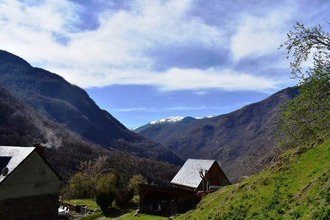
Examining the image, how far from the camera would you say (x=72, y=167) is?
132 m

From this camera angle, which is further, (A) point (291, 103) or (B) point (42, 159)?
(B) point (42, 159)

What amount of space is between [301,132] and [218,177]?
104ft

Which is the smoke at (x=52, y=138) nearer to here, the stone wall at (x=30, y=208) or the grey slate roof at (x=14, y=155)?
the grey slate roof at (x=14, y=155)

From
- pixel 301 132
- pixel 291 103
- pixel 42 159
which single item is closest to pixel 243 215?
pixel 301 132

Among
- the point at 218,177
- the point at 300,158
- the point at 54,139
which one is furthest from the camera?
the point at 54,139

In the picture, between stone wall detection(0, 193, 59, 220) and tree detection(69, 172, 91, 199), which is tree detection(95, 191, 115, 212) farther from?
tree detection(69, 172, 91, 199)

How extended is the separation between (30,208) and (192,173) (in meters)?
24.8

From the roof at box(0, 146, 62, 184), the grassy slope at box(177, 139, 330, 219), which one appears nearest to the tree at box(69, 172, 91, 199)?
the roof at box(0, 146, 62, 184)

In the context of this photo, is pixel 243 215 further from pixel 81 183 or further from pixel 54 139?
pixel 54 139

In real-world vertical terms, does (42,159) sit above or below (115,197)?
above

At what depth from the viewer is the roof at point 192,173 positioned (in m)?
41.9

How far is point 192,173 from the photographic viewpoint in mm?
44219

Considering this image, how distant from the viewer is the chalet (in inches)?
1371

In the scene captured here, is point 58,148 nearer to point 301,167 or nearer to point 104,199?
point 104,199
